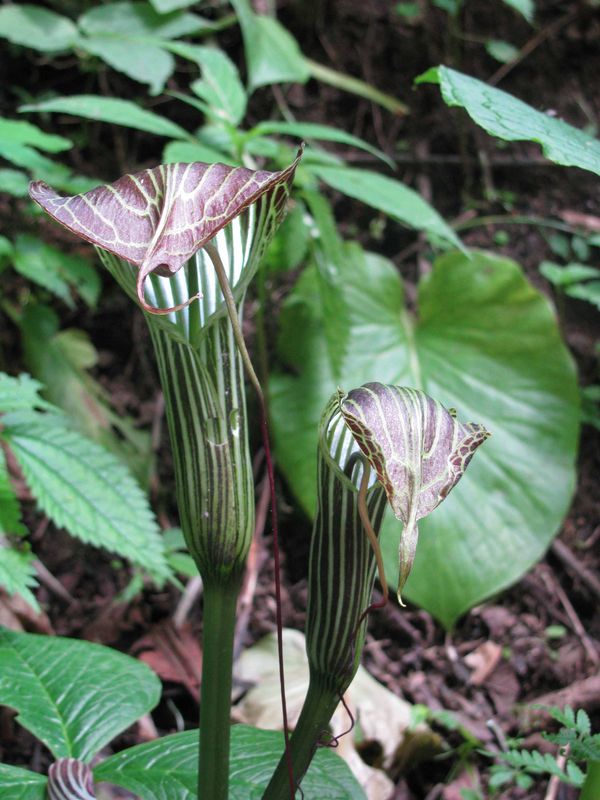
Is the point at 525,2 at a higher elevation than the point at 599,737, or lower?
higher

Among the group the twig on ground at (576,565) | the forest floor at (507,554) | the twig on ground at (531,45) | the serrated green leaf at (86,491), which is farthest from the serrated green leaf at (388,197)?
the twig on ground at (531,45)

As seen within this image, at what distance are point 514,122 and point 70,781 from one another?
81 centimetres

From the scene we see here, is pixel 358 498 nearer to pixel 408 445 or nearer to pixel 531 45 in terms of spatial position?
pixel 408 445

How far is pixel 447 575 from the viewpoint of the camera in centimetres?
171

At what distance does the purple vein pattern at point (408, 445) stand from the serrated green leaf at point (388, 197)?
0.85m

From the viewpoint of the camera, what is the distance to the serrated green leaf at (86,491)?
1.07m

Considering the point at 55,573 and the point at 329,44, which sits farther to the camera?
the point at 329,44

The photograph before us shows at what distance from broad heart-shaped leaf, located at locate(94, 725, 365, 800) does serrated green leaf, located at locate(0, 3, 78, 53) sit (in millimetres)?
1761

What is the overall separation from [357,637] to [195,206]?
0.45 meters

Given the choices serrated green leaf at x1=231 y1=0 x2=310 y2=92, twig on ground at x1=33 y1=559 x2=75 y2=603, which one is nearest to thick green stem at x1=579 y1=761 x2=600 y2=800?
twig on ground at x1=33 y1=559 x2=75 y2=603

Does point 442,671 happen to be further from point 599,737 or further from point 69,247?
point 69,247

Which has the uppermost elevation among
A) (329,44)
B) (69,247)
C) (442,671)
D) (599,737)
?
(329,44)

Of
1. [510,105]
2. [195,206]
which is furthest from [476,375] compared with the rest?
[195,206]

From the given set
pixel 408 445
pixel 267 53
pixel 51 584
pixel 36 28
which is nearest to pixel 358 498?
pixel 408 445
